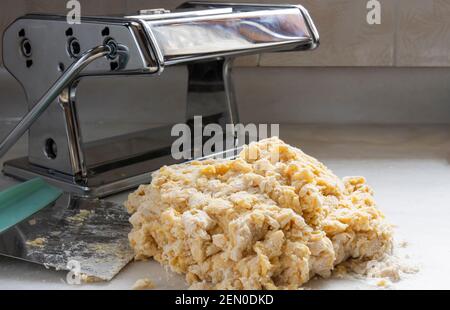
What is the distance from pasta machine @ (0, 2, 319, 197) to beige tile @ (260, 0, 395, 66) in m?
0.25

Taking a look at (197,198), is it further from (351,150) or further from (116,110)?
(116,110)

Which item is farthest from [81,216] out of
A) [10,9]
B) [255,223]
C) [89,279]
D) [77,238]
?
[10,9]

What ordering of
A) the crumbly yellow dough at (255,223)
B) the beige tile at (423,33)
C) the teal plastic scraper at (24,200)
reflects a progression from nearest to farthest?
the crumbly yellow dough at (255,223), the teal plastic scraper at (24,200), the beige tile at (423,33)

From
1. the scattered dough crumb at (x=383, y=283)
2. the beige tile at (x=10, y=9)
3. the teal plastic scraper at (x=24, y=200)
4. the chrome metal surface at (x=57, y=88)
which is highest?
the beige tile at (x=10, y=9)

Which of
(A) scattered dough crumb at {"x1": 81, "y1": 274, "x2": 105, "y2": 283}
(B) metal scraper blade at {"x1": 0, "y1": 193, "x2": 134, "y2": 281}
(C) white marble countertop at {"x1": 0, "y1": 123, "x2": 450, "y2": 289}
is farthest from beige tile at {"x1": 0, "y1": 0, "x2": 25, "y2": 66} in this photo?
(A) scattered dough crumb at {"x1": 81, "y1": 274, "x2": 105, "y2": 283}

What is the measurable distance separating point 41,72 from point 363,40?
696mm

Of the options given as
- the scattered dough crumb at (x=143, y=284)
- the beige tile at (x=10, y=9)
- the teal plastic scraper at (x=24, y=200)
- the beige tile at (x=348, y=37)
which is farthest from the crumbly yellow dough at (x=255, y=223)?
the beige tile at (x=10, y=9)

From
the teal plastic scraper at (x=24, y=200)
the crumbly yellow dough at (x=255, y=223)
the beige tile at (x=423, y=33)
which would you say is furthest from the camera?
the beige tile at (x=423, y=33)

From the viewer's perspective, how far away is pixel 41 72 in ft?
3.94

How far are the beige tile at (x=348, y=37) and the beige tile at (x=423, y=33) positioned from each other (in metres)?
0.02

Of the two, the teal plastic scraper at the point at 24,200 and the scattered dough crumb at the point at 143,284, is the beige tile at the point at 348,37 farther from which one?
the scattered dough crumb at the point at 143,284

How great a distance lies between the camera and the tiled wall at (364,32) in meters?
1.57

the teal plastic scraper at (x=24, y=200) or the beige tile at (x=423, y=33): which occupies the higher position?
the beige tile at (x=423, y=33)

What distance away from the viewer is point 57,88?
1.10 metres
